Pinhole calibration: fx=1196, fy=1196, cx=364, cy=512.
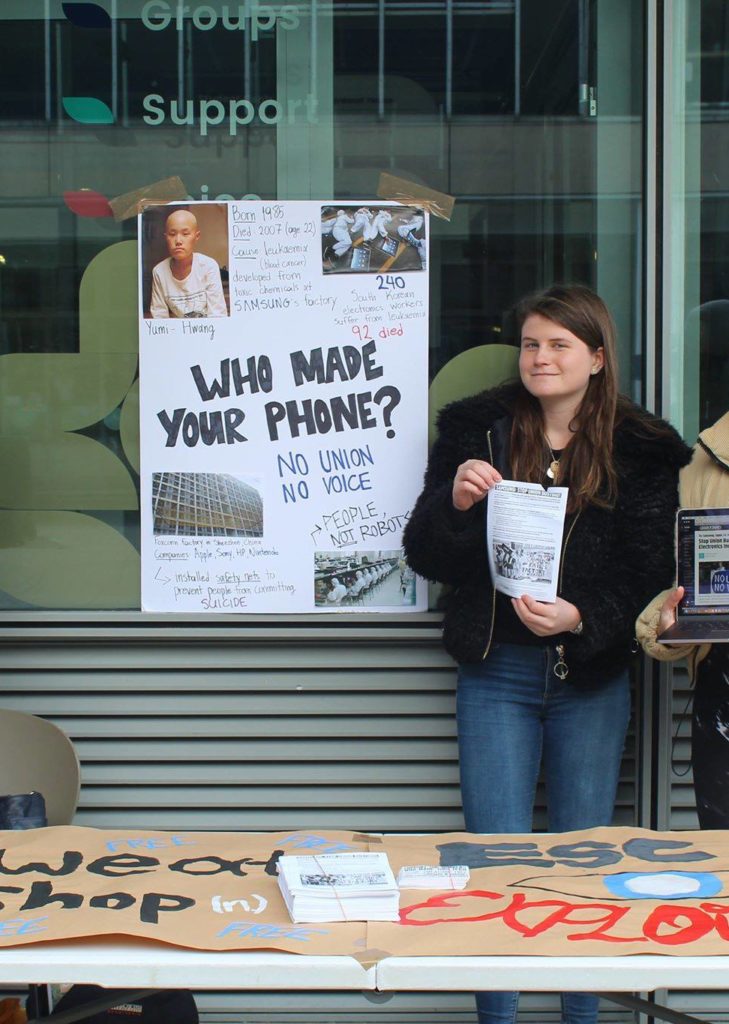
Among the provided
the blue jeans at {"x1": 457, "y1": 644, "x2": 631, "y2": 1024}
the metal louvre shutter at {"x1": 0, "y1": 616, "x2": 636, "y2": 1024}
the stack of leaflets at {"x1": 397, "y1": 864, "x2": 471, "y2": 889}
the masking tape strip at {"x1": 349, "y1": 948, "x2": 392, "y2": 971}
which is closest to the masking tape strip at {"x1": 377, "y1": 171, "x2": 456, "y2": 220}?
the metal louvre shutter at {"x1": 0, "y1": 616, "x2": 636, "y2": 1024}

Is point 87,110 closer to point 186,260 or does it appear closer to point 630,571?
point 186,260

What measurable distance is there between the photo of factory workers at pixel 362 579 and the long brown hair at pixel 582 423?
73 cm

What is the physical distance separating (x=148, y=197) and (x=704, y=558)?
2137 millimetres

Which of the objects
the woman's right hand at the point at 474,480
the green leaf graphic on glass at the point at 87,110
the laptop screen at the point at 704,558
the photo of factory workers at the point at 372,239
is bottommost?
the laptop screen at the point at 704,558

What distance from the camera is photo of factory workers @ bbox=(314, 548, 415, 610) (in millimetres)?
3838

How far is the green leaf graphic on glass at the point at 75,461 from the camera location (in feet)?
12.7

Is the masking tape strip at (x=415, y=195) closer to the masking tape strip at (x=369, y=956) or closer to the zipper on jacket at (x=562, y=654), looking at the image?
the zipper on jacket at (x=562, y=654)

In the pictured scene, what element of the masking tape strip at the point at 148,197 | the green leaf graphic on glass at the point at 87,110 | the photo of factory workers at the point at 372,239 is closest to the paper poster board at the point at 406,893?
the photo of factory workers at the point at 372,239

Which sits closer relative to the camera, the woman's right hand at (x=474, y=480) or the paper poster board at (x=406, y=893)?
the paper poster board at (x=406, y=893)

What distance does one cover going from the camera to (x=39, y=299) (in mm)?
3871

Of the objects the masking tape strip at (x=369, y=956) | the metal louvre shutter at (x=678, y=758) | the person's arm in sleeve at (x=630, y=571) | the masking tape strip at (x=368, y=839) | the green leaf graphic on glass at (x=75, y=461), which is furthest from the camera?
the green leaf graphic on glass at (x=75, y=461)

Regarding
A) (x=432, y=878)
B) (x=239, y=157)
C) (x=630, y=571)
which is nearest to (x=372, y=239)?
(x=239, y=157)

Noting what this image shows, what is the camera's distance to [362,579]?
3842 millimetres

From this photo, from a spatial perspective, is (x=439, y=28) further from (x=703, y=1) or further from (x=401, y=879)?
(x=401, y=879)
